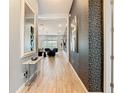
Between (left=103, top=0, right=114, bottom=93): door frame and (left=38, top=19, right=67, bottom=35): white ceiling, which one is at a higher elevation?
(left=38, top=19, right=67, bottom=35): white ceiling

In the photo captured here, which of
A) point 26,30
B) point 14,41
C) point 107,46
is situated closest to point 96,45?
point 107,46

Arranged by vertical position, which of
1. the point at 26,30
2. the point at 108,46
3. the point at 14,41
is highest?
the point at 26,30

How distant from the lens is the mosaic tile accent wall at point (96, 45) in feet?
13.0

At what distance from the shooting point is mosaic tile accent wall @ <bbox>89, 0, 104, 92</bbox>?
13.0 feet

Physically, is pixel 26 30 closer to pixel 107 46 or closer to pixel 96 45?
pixel 96 45

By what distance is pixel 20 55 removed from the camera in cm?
431

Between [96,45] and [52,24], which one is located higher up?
[52,24]

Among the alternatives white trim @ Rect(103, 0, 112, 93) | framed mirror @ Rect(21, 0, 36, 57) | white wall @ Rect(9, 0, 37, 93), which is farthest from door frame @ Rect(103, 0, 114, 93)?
framed mirror @ Rect(21, 0, 36, 57)

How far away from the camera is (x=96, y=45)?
13.2 ft

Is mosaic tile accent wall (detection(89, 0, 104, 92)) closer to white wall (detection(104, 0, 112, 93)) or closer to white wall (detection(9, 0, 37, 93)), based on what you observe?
white wall (detection(104, 0, 112, 93))

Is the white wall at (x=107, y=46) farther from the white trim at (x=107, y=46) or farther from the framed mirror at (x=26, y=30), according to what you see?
the framed mirror at (x=26, y=30)

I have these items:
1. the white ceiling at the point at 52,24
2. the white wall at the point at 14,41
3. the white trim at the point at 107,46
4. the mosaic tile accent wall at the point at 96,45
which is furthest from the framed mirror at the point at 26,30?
the white ceiling at the point at 52,24
